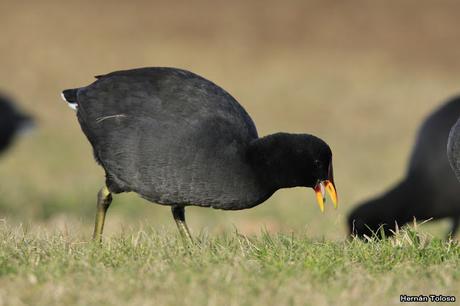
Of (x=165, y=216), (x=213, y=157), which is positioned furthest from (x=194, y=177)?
(x=165, y=216)

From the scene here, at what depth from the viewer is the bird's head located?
4.93 meters

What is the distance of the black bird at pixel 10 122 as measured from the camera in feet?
39.4

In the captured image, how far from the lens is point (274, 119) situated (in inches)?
624

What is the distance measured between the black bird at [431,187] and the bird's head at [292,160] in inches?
107

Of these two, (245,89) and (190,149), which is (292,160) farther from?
(245,89)

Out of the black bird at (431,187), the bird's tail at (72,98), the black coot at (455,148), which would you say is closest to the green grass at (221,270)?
the black coot at (455,148)

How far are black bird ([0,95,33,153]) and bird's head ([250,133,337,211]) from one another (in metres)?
7.51

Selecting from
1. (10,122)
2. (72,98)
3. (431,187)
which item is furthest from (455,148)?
(10,122)

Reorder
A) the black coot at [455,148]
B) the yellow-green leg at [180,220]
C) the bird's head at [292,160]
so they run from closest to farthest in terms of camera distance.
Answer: the bird's head at [292,160], the black coot at [455,148], the yellow-green leg at [180,220]

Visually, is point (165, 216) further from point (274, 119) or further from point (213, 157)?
point (274, 119)

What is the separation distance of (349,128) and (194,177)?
10.9 metres

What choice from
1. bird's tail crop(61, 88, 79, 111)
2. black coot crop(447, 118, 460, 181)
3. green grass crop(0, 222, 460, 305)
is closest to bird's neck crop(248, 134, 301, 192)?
green grass crop(0, 222, 460, 305)

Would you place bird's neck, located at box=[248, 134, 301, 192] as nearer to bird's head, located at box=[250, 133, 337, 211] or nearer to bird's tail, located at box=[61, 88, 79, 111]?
bird's head, located at box=[250, 133, 337, 211]

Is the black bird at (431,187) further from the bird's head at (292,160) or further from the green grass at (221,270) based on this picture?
the green grass at (221,270)
